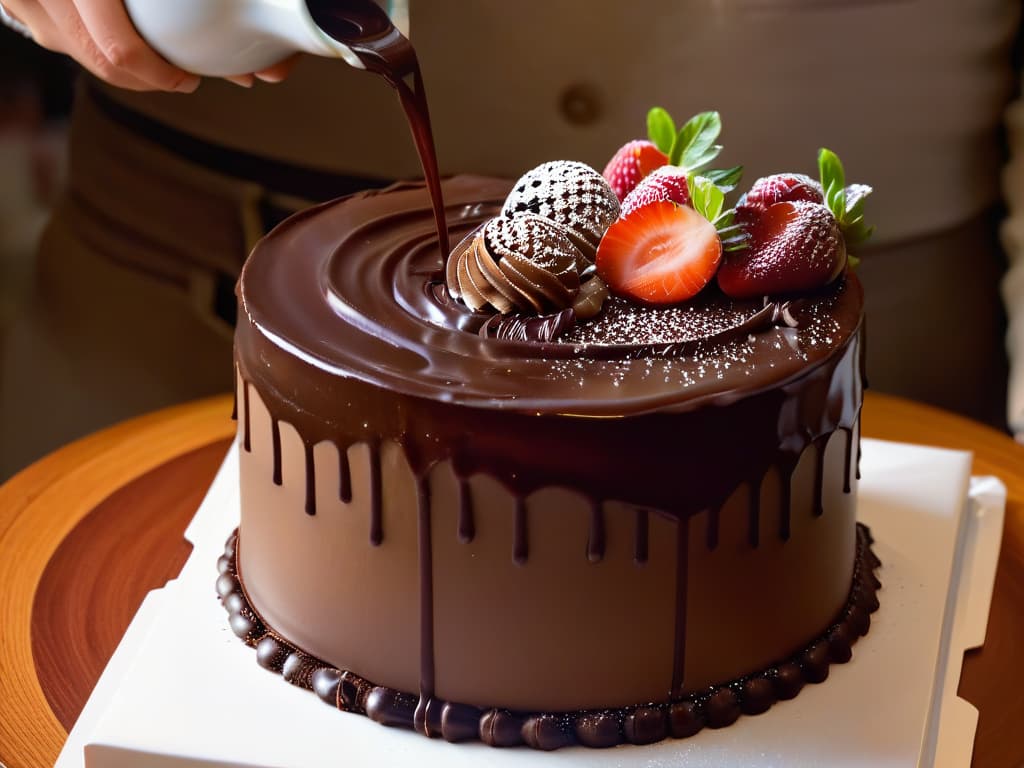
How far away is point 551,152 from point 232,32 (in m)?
1.04

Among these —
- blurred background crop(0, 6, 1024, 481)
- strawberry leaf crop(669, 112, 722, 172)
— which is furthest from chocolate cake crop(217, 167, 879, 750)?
blurred background crop(0, 6, 1024, 481)

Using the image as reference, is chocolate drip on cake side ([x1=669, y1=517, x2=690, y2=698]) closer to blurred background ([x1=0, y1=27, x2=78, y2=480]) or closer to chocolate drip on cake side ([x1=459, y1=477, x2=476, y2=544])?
chocolate drip on cake side ([x1=459, y1=477, x2=476, y2=544])

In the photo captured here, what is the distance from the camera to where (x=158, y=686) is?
139 cm

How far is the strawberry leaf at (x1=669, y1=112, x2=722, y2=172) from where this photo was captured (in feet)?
5.52

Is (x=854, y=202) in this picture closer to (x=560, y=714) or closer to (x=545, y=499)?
(x=545, y=499)

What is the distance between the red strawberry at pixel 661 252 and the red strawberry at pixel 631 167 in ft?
0.57

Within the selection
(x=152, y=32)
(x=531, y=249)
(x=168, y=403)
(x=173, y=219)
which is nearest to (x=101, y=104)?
(x=173, y=219)

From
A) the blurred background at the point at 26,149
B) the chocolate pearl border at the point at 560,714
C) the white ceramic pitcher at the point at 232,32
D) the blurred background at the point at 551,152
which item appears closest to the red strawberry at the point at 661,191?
the white ceramic pitcher at the point at 232,32

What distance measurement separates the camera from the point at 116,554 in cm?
171

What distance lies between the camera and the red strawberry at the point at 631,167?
164 centimetres

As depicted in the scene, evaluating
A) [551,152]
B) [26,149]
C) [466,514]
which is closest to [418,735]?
[466,514]

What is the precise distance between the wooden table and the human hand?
56 cm

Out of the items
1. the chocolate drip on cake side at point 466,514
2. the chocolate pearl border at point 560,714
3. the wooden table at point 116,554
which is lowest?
the wooden table at point 116,554

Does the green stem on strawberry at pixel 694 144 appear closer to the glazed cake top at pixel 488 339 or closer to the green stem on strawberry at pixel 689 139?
the green stem on strawberry at pixel 689 139
